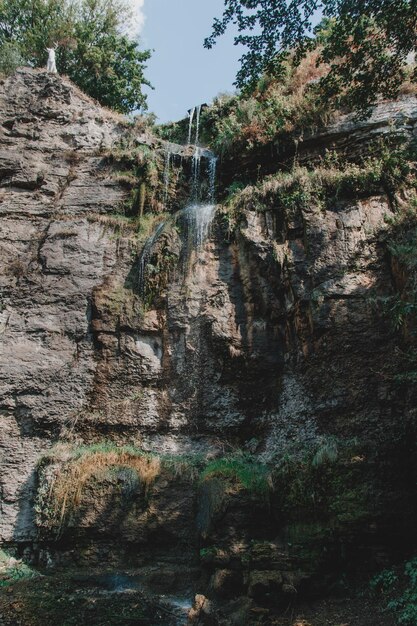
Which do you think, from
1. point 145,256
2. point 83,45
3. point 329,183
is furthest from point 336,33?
point 83,45

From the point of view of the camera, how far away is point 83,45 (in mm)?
21234

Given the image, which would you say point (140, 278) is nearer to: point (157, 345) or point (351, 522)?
point (157, 345)

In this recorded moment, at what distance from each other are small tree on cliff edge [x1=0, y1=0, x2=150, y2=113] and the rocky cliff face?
896 centimetres

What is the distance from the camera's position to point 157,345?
11531mm

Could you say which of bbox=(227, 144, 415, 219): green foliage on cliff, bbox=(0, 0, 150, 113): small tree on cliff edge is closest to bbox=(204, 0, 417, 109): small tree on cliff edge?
bbox=(227, 144, 415, 219): green foliage on cliff

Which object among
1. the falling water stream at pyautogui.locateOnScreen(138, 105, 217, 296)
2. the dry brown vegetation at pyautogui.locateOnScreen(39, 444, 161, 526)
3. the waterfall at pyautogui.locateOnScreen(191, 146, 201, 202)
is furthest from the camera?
the waterfall at pyautogui.locateOnScreen(191, 146, 201, 202)

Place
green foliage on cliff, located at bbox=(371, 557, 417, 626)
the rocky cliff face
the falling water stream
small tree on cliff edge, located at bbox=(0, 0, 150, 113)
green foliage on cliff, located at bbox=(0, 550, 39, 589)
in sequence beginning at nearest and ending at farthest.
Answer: green foliage on cliff, located at bbox=(371, 557, 417, 626)
the rocky cliff face
green foliage on cliff, located at bbox=(0, 550, 39, 589)
the falling water stream
small tree on cliff edge, located at bbox=(0, 0, 150, 113)

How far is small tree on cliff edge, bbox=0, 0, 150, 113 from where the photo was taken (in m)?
21.2

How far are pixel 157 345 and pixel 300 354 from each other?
10.2 ft

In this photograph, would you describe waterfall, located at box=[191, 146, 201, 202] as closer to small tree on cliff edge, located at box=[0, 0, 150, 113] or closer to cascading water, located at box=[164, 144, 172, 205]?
cascading water, located at box=[164, 144, 172, 205]

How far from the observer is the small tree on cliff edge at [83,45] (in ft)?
69.6

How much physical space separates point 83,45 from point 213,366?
53.9 feet

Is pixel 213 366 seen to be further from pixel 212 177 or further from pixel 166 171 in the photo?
pixel 166 171

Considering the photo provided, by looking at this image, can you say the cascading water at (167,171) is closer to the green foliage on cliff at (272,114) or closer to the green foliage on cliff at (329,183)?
the green foliage on cliff at (272,114)
